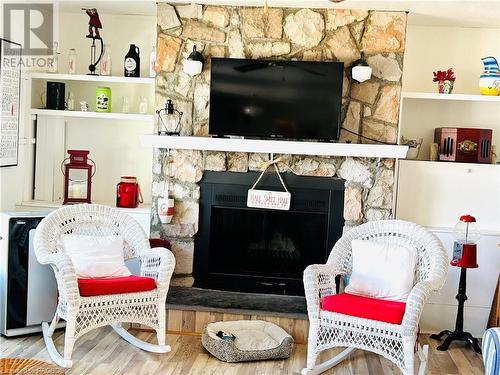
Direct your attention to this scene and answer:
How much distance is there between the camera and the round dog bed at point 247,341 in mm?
4102

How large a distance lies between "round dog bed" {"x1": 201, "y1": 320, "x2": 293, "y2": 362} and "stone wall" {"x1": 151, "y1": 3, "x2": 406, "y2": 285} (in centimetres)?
95

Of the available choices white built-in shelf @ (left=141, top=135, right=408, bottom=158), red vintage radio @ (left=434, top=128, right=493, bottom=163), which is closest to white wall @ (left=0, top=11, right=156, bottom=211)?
white built-in shelf @ (left=141, top=135, right=408, bottom=158)

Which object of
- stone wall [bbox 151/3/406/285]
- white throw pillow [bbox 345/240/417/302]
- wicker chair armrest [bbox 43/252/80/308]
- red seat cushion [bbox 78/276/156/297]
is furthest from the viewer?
stone wall [bbox 151/3/406/285]

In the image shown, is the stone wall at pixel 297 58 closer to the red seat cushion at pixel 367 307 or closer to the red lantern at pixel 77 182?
the red lantern at pixel 77 182

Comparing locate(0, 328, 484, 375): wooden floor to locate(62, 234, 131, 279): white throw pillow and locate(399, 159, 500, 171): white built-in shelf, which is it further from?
locate(399, 159, 500, 171): white built-in shelf

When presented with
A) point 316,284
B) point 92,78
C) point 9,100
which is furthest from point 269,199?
point 9,100

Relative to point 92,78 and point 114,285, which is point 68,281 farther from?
point 92,78

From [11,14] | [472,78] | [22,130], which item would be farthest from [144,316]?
[472,78]

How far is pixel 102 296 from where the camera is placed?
3924mm

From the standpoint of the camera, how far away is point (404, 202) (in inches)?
197

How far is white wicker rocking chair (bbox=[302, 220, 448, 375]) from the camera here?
12.1ft

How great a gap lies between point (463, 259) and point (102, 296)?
91.3 inches

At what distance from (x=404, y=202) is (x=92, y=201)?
235cm

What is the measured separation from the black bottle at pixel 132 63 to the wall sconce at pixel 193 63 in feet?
1.62
